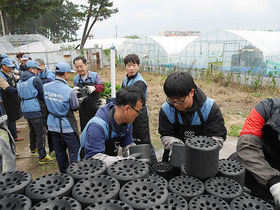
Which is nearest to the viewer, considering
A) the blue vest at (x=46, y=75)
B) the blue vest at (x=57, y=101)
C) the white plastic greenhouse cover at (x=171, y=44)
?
the blue vest at (x=57, y=101)

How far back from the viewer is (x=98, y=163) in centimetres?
134

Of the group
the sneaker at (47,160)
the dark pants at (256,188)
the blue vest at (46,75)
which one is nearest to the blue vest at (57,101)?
the sneaker at (47,160)

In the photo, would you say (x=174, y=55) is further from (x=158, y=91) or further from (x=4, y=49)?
(x=4, y=49)

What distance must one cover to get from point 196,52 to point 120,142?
14.1 metres

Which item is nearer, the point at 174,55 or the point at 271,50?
the point at 271,50

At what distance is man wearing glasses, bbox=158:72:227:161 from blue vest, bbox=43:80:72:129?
1.57 metres

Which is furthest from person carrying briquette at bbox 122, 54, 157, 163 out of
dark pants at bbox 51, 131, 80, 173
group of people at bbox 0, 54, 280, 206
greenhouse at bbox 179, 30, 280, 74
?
greenhouse at bbox 179, 30, 280, 74

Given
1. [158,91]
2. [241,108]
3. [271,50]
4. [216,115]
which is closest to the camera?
[216,115]

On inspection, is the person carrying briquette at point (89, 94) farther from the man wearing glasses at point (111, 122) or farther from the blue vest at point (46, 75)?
the man wearing glasses at point (111, 122)

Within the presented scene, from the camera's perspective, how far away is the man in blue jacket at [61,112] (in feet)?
10.0

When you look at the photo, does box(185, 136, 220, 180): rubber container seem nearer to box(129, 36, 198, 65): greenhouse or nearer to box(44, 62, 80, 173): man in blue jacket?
box(44, 62, 80, 173): man in blue jacket

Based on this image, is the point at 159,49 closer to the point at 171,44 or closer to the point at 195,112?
the point at 171,44

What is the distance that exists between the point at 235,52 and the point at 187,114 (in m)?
12.7

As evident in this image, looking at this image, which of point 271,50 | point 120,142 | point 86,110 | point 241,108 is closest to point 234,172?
point 120,142
